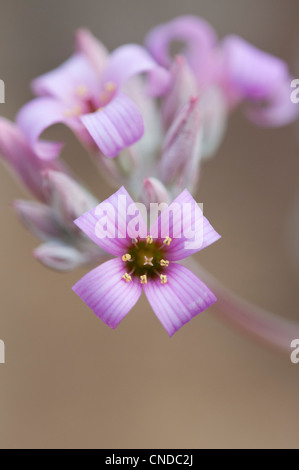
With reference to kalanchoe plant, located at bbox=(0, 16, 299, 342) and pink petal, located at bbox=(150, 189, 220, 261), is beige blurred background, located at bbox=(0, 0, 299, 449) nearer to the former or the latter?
kalanchoe plant, located at bbox=(0, 16, 299, 342)

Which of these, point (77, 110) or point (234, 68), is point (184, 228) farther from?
point (234, 68)

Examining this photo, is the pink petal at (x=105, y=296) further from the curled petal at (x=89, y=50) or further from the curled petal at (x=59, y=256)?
the curled petal at (x=89, y=50)

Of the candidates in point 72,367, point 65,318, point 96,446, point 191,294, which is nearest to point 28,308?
point 65,318

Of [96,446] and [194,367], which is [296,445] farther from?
[96,446]

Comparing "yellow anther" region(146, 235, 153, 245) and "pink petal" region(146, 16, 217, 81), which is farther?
"pink petal" region(146, 16, 217, 81)

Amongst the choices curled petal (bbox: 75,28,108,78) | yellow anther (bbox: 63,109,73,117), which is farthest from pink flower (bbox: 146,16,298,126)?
yellow anther (bbox: 63,109,73,117)

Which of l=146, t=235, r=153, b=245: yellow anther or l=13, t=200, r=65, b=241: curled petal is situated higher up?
l=13, t=200, r=65, b=241: curled petal
